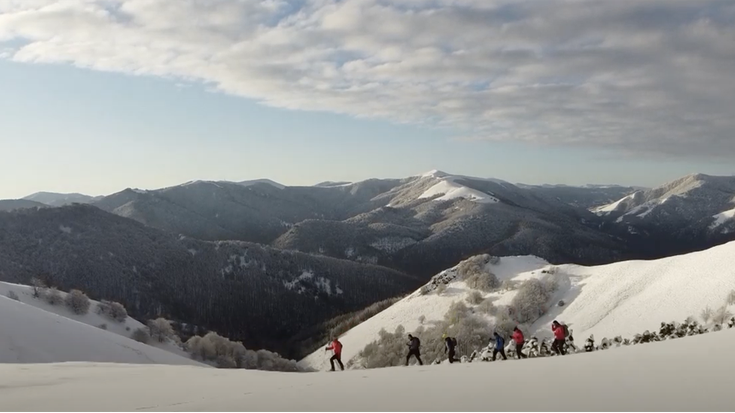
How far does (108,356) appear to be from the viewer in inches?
1017

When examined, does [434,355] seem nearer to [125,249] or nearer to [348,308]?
[348,308]

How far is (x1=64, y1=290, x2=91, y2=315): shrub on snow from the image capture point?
47312mm

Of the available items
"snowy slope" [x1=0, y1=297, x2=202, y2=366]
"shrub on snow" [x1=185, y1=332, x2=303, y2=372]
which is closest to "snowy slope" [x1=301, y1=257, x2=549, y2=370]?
"shrub on snow" [x1=185, y1=332, x2=303, y2=372]

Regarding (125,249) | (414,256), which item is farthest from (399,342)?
(414,256)

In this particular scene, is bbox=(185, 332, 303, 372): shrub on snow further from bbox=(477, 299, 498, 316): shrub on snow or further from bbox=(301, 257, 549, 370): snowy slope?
bbox=(477, 299, 498, 316): shrub on snow

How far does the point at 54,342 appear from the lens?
24.0 m

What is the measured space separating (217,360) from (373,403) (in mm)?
41574

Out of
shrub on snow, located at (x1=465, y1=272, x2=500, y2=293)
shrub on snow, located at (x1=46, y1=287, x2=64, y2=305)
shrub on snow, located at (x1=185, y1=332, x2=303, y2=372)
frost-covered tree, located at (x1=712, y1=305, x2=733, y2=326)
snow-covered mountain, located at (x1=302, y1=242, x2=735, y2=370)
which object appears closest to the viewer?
frost-covered tree, located at (x1=712, y1=305, x2=733, y2=326)

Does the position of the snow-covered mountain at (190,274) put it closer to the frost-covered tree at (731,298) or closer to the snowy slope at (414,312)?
the snowy slope at (414,312)

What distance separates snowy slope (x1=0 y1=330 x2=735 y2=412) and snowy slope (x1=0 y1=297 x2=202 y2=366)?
1078cm

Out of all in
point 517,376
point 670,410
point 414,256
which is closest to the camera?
point 670,410

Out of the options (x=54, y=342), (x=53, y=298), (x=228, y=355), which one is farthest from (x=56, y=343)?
(x=53, y=298)

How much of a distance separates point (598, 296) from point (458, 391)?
1531 inches

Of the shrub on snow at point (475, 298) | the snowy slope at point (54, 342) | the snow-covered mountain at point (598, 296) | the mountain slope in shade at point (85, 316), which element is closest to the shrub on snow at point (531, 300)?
the snow-covered mountain at point (598, 296)
